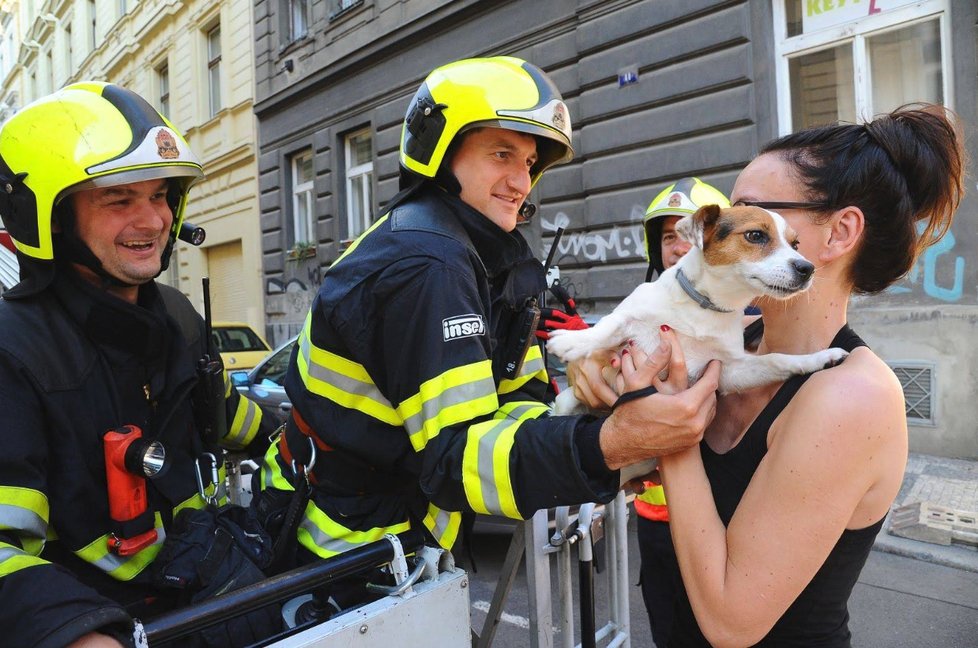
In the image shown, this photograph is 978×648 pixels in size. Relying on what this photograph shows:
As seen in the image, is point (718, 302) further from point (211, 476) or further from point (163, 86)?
point (163, 86)

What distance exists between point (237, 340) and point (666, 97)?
7.44m

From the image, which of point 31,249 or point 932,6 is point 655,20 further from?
point 31,249

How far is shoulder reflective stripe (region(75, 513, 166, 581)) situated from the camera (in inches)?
66.9

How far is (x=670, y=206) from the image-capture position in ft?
11.9

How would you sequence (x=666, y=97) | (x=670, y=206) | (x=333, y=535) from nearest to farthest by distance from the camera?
(x=333, y=535) → (x=670, y=206) → (x=666, y=97)

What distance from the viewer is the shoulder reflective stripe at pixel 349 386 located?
1597 millimetres

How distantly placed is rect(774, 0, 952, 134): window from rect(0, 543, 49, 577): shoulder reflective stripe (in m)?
7.26

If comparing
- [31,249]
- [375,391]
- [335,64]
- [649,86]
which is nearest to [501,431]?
[375,391]

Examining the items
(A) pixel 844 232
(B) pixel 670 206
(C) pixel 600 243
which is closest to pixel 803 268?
(A) pixel 844 232

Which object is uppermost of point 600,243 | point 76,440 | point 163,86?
point 163,86

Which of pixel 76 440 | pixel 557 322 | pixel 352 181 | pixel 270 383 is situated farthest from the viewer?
pixel 352 181

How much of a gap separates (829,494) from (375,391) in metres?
0.98

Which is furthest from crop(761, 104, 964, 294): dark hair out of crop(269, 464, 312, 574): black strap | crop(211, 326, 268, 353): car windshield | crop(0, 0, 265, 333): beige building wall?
crop(0, 0, 265, 333): beige building wall

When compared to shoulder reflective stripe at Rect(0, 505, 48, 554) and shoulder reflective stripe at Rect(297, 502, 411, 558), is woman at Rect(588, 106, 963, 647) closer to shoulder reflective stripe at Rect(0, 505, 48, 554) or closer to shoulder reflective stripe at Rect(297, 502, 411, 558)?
shoulder reflective stripe at Rect(297, 502, 411, 558)
